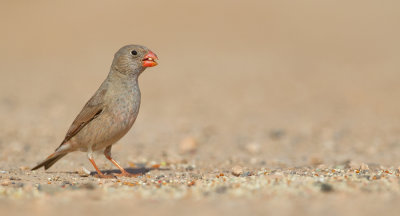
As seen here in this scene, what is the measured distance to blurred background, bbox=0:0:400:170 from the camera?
31.2ft

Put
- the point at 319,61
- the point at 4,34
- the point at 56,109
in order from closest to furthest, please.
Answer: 1. the point at 56,109
2. the point at 319,61
3. the point at 4,34

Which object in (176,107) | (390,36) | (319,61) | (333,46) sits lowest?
(176,107)

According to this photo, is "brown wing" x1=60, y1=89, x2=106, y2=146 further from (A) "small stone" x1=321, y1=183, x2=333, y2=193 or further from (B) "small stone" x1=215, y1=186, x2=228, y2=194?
(A) "small stone" x1=321, y1=183, x2=333, y2=193

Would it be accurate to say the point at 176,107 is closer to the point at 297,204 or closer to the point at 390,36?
the point at 297,204

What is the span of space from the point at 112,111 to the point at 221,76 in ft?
33.9

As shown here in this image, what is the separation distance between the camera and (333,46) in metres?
22.0

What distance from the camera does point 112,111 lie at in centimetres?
630

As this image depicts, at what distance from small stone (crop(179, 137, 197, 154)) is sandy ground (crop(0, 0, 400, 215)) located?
2cm

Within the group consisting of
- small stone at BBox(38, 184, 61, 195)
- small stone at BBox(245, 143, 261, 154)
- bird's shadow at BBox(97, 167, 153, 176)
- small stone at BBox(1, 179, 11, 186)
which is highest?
small stone at BBox(245, 143, 261, 154)

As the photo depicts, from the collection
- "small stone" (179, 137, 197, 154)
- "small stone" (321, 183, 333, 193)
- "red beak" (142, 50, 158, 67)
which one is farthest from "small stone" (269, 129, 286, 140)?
"small stone" (321, 183, 333, 193)

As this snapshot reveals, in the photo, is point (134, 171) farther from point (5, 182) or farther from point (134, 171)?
point (5, 182)

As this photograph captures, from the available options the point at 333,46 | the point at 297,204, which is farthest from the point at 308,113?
the point at 333,46

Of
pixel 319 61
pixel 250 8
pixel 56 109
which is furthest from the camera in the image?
pixel 250 8

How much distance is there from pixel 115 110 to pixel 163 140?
11.5 feet
